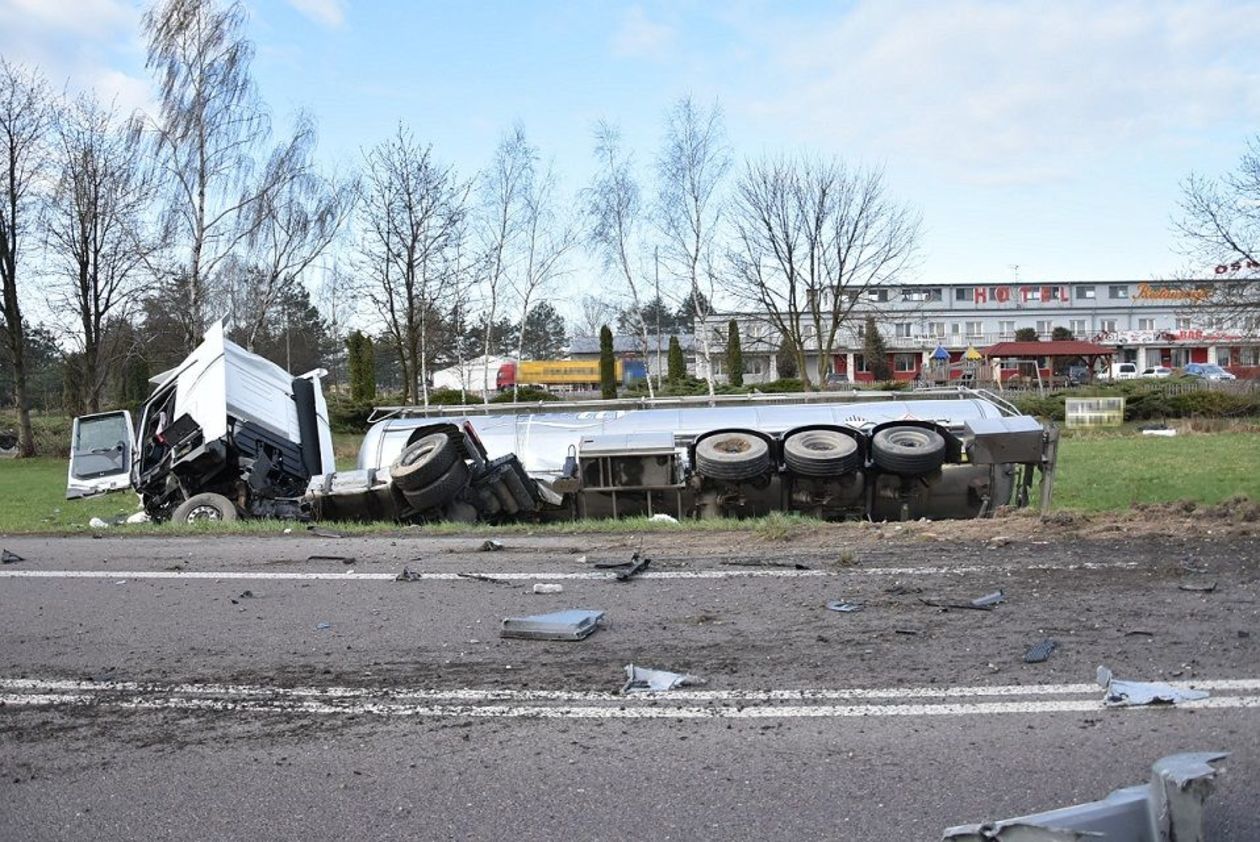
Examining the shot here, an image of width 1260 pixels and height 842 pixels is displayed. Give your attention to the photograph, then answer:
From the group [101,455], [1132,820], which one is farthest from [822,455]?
[101,455]

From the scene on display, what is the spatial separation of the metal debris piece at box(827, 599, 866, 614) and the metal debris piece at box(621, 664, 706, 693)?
1296mm

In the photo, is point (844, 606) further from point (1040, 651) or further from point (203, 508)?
point (203, 508)

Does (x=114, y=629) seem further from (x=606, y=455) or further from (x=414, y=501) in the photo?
(x=606, y=455)

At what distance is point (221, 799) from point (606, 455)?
28.0 ft

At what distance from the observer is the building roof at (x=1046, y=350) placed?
238 feet

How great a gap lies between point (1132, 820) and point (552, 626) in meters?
3.08

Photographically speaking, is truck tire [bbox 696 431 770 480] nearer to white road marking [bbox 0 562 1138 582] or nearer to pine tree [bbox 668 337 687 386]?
white road marking [bbox 0 562 1138 582]

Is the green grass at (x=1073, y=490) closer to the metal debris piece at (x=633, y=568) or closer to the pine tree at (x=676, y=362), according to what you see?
the metal debris piece at (x=633, y=568)

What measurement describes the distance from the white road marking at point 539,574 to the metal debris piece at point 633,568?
0.04 metres

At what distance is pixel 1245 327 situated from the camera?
116 ft

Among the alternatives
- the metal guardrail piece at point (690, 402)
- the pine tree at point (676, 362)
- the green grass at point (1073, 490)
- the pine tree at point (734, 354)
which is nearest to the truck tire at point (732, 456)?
the green grass at point (1073, 490)

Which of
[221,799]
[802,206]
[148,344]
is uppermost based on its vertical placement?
[802,206]

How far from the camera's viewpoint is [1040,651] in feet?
15.7

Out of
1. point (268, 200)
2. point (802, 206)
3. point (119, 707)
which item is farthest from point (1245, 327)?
point (119, 707)
